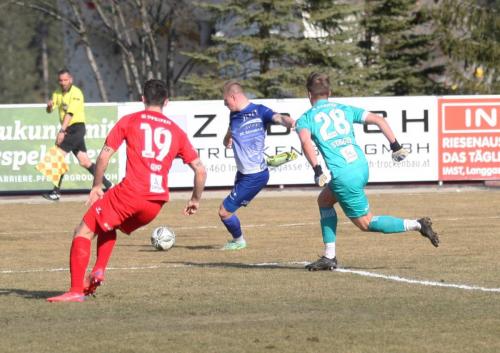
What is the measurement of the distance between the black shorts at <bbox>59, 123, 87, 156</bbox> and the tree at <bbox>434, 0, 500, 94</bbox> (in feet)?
58.4

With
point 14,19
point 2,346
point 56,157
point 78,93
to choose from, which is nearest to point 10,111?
point 56,157

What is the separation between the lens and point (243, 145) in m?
15.1

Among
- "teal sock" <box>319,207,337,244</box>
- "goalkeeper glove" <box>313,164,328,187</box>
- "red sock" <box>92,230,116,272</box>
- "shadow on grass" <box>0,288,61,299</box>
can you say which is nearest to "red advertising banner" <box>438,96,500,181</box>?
"teal sock" <box>319,207,337,244</box>

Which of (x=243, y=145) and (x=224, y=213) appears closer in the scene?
(x=243, y=145)

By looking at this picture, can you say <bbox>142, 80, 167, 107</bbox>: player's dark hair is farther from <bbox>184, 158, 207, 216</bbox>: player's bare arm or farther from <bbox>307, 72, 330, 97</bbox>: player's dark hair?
<bbox>307, 72, 330, 97</bbox>: player's dark hair

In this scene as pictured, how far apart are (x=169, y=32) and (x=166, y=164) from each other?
107 feet

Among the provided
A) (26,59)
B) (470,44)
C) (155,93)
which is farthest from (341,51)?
(26,59)

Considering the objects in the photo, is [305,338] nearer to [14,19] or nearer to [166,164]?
[166,164]

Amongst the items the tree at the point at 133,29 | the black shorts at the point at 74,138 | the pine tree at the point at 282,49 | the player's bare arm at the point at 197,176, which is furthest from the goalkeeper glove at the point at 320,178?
the tree at the point at 133,29

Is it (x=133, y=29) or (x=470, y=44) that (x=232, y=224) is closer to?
(x=470, y=44)

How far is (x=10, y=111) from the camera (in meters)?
26.3

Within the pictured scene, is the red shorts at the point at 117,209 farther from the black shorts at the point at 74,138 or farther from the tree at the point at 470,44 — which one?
the tree at the point at 470,44

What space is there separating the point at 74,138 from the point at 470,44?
18.7 meters

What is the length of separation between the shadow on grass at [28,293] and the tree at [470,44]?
27.9 metres
